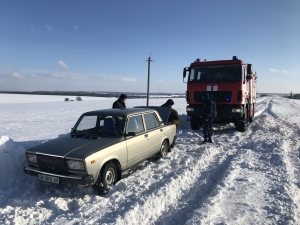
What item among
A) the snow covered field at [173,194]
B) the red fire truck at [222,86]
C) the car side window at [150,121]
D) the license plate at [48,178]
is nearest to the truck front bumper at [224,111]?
the red fire truck at [222,86]

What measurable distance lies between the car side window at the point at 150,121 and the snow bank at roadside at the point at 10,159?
3.14 meters

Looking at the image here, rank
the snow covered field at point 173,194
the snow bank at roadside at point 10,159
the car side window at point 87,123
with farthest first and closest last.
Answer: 1. the car side window at point 87,123
2. the snow bank at roadside at point 10,159
3. the snow covered field at point 173,194

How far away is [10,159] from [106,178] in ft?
8.35

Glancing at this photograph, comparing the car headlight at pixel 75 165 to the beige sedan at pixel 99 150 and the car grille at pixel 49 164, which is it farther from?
the car grille at pixel 49 164

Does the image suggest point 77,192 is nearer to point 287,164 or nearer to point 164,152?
point 164,152

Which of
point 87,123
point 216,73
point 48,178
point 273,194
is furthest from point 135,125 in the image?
point 216,73

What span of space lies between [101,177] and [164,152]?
9.30 ft

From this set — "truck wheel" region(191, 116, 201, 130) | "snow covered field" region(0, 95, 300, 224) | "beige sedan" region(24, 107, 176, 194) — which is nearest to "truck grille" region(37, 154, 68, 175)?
"beige sedan" region(24, 107, 176, 194)

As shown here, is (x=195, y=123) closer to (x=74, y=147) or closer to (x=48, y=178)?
(x=74, y=147)

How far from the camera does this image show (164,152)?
6.68m

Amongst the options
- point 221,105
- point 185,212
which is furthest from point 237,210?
point 221,105

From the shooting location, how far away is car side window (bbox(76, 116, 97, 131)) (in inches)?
210

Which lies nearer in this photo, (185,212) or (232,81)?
(185,212)

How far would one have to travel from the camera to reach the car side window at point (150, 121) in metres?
5.87
